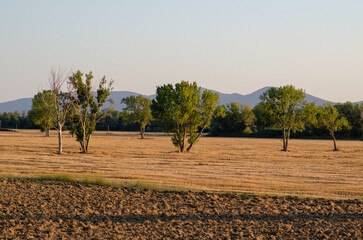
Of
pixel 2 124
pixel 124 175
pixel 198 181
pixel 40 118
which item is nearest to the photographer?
pixel 198 181

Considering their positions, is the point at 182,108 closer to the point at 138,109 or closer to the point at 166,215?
the point at 166,215

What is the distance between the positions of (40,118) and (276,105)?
58034mm

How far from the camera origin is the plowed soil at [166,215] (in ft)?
36.1

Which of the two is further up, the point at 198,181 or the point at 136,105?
the point at 136,105

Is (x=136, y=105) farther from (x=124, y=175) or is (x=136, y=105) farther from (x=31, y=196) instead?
(x=31, y=196)

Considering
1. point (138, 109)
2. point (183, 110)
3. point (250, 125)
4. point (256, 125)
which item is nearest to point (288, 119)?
point (183, 110)

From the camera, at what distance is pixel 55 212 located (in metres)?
13.2

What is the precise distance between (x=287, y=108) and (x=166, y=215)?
4994 cm

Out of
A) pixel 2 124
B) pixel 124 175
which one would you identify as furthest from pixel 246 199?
pixel 2 124

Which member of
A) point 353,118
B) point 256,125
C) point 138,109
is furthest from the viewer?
point 256,125

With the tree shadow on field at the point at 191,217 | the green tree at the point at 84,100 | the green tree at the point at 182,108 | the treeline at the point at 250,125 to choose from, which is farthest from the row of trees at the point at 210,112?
the treeline at the point at 250,125

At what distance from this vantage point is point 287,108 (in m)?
60.2

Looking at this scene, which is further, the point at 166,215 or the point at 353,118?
the point at 353,118

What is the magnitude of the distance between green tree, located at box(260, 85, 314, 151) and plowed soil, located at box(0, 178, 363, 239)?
4539cm
